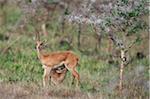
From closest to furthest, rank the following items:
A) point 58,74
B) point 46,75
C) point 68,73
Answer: point 46,75
point 58,74
point 68,73

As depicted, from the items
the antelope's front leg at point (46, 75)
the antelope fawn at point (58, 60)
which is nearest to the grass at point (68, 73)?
the antelope's front leg at point (46, 75)

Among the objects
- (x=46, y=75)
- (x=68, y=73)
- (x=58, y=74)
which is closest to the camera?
(x=46, y=75)

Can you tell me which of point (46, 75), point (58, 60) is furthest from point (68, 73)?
point (46, 75)

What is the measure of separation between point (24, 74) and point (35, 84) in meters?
2.05

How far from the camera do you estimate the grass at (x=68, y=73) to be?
15562 mm

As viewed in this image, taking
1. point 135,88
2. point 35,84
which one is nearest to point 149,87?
point 135,88

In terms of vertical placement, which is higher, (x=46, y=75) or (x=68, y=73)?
(x=46, y=75)

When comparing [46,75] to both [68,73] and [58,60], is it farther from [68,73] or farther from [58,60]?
[68,73]

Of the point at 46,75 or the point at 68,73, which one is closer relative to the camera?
the point at 46,75

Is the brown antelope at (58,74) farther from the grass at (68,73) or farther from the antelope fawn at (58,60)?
the grass at (68,73)

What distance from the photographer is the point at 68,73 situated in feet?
65.3

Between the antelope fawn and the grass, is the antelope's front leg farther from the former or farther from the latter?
the grass

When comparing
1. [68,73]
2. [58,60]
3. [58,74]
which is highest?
[58,60]

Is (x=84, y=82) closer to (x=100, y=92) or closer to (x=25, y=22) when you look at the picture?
(x=100, y=92)
